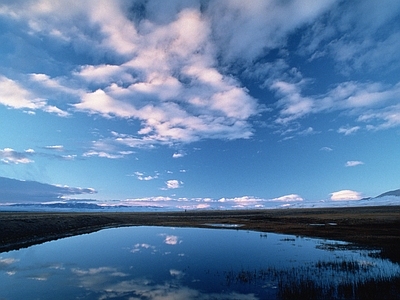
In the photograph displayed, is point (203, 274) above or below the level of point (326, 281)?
below

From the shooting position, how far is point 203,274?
25.1 meters

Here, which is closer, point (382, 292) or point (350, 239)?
point (382, 292)

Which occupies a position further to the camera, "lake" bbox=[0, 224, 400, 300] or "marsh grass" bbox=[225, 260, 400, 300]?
"lake" bbox=[0, 224, 400, 300]

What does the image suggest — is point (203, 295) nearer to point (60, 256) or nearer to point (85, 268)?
point (85, 268)

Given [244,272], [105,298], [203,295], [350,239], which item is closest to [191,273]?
[244,272]

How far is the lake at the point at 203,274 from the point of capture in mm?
19250

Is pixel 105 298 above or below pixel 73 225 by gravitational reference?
below

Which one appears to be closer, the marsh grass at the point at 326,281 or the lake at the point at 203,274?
the marsh grass at the point at 326,281

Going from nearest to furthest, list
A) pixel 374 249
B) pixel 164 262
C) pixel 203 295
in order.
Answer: pixel 203 295 < pixel 164 262 < pixel 374 249

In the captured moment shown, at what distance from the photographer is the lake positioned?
19250 millimetres

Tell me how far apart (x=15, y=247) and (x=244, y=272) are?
36067 mm

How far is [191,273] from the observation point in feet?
83.7

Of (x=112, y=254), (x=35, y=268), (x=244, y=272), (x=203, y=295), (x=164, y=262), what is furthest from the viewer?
(x=112, y=254)

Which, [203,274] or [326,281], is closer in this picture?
[326,281]
